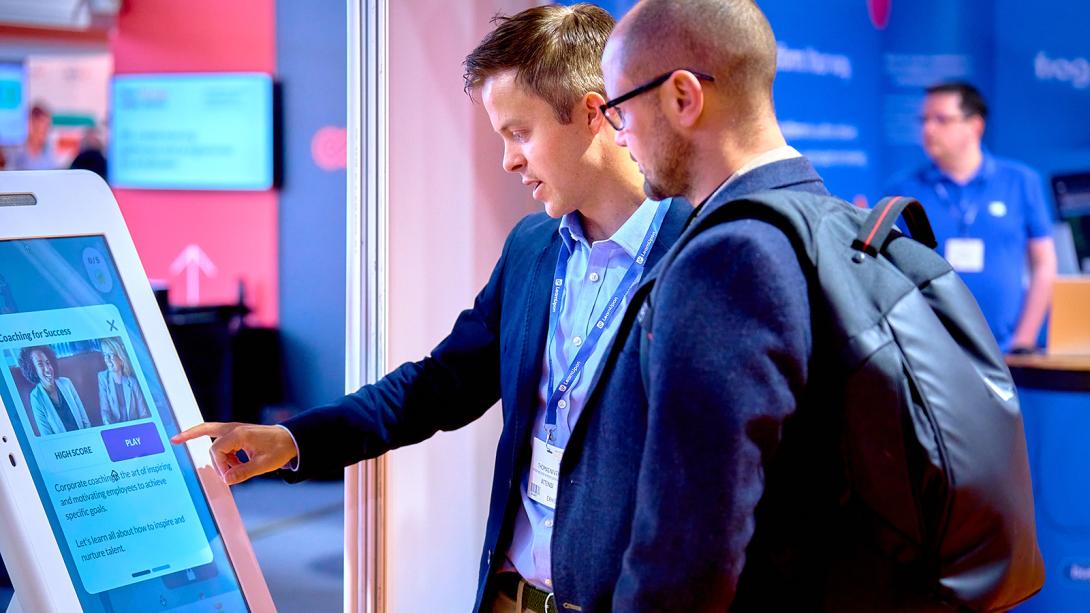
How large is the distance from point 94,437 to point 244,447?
256mm

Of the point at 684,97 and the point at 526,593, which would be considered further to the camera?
the point at 526,593

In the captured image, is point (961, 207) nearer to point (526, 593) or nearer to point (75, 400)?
point (526, 593)

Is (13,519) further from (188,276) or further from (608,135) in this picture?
(188,276)

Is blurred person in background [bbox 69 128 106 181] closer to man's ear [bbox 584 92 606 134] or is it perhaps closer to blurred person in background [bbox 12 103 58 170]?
blurred person in background [bbox 12 103 58 170]

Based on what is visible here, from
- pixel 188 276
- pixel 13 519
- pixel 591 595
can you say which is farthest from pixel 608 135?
pixel 188 276

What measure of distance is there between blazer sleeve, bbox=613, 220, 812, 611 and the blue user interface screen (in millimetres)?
715

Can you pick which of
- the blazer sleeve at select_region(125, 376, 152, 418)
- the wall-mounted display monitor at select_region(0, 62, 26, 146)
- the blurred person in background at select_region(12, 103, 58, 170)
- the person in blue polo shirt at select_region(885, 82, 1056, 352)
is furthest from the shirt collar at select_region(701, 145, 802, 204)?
the wall-mounted display monitor at select_region(0, 62, 26, 146)

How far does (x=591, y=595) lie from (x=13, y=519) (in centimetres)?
68

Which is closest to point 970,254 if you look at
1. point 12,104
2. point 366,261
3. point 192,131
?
point 366,261

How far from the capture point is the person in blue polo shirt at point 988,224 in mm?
4570

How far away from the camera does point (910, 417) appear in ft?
3.38

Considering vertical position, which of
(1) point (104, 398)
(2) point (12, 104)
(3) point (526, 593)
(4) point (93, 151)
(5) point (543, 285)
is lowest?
(3) point (526, 593)

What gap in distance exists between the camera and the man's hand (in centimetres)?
156

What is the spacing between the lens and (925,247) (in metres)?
1.17
